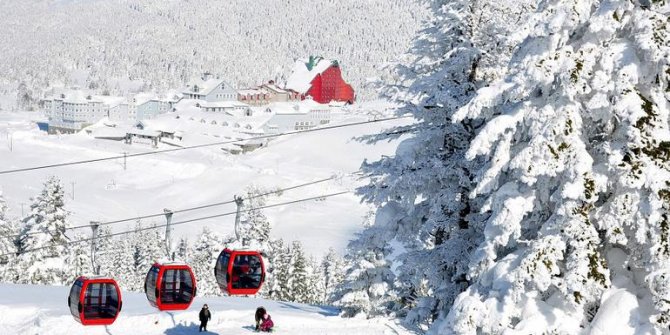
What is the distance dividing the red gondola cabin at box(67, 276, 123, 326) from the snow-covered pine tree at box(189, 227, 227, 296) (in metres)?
36.8

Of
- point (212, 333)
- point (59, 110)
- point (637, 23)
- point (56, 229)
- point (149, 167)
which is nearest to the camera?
point (637, 23)

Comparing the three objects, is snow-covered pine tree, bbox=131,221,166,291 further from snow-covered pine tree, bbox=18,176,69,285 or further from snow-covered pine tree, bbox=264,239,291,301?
→ snow-covered pine tree, bbox=18,176,69,285

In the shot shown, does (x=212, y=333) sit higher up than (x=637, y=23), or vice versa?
(x=637, y=23)

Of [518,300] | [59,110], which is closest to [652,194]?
[518,300]

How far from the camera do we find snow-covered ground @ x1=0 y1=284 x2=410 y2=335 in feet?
94.2

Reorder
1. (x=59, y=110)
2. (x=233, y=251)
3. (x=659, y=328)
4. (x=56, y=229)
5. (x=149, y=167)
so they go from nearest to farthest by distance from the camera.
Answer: (x=659, y=328), (x=233, y=251), (x=56, y=229), (x=149, y=167), (x=59, y=110)

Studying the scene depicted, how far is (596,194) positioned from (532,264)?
1.22 m

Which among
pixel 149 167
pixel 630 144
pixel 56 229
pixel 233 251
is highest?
pixel 630 144

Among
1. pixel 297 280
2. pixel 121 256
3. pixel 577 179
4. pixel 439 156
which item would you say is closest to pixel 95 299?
pixel 439 156

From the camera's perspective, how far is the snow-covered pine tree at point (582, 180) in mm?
9812

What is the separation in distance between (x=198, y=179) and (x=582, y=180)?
123 metres

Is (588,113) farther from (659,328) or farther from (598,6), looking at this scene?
(659,328)

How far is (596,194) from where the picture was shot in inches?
394

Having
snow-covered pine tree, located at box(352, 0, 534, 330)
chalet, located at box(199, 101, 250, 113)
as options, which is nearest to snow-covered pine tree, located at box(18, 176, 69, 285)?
snow-covered pine tree, located at box(352, 0, 534, 330)
